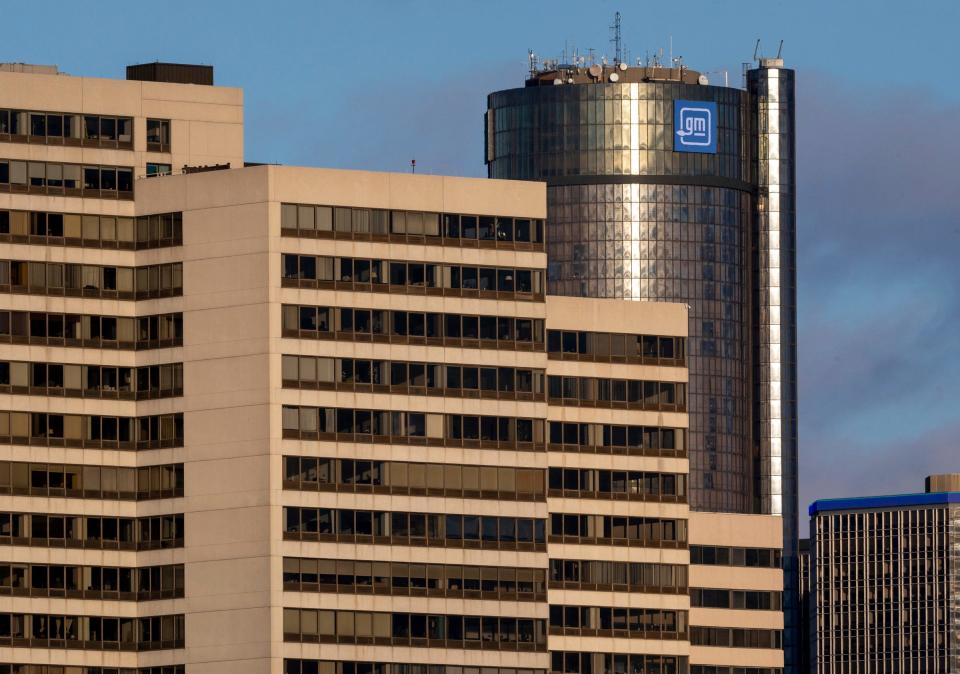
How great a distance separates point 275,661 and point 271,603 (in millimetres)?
3930

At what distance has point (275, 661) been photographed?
654 ft

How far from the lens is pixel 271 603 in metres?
200
